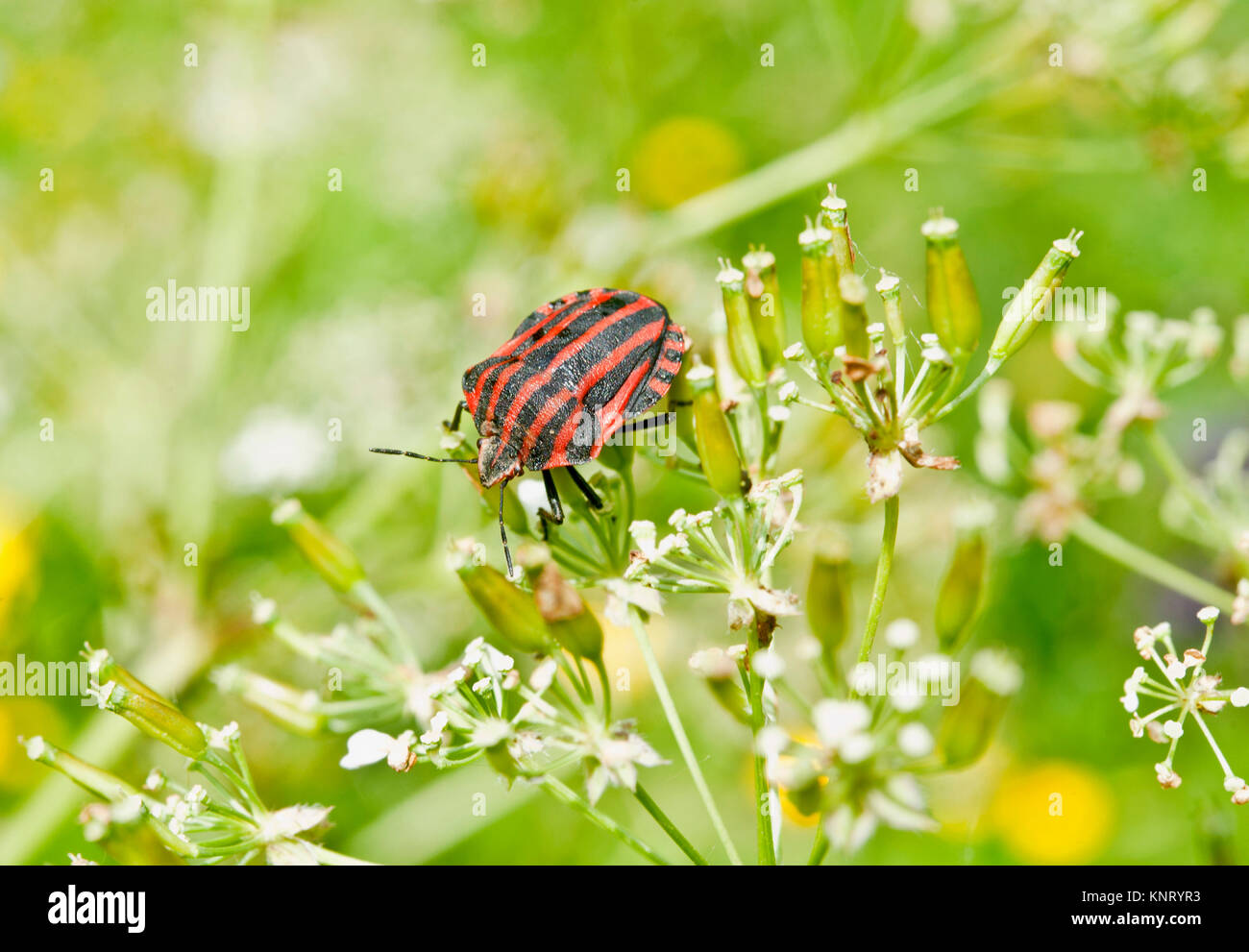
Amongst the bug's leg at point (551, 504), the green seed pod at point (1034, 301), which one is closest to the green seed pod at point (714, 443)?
the bug's leg at point (551, 504)

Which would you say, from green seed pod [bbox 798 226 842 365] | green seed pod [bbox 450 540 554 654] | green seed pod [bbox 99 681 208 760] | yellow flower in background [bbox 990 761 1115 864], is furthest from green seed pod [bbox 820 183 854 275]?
yellow flower in background [bbox 990 761 1115 864]

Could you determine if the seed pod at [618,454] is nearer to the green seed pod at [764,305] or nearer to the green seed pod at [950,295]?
the green seed pod at [764,305]

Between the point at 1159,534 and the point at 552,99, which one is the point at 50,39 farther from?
the point at 1159,534

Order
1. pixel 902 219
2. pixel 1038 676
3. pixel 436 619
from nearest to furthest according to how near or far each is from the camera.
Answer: pixel 436 619 < pixel 1038 676 < pixel 902 219

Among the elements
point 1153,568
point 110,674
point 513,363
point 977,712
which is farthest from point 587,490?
point 1153,568
